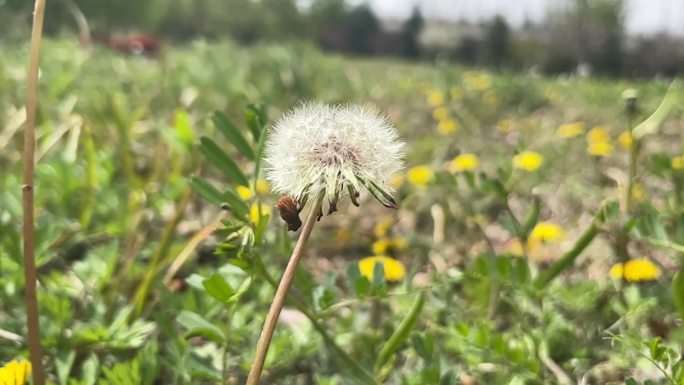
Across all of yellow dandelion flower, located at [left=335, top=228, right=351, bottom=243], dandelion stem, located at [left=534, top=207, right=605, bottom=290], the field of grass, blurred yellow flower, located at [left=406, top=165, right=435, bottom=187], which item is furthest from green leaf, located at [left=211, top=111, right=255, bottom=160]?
blurred yellow flower, located at [left=406, top=165, right=435, bottom=187]

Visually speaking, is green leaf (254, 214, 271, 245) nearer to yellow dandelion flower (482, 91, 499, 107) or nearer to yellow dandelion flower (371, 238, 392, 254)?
yellow dandelion flower (371, 238, 392, 254)

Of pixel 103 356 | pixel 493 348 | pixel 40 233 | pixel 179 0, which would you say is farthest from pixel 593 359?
pixel 179 0

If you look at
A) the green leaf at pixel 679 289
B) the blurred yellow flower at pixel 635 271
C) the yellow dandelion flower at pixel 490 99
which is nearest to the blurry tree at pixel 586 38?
the yellow dandelion flower at pixel 490 99

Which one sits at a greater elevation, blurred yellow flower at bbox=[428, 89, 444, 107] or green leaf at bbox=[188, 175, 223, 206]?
green leaf at bbox=[188, 175, 223, 206]

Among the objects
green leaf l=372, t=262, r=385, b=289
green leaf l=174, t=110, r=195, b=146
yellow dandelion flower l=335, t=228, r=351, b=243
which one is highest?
green leaf l=174, t=110, r=195, b=146

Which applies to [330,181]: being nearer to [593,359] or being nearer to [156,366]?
[156,366]

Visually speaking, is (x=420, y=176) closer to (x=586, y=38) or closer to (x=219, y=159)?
(x=219, y=159)

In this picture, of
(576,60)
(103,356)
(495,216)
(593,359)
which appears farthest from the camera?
(576,60)
